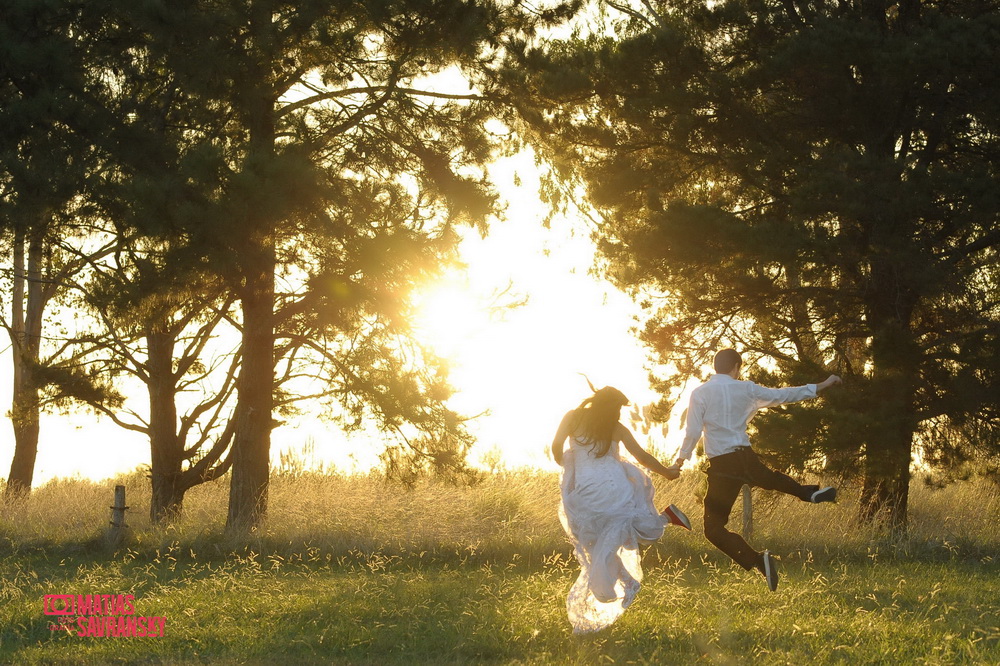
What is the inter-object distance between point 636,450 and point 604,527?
639 millimetres

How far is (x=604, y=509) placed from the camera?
8531 mm

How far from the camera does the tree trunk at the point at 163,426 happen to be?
59.4 ft

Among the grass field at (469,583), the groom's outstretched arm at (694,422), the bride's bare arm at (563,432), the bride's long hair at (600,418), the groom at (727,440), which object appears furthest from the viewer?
the groom's outstretched arm at (694,422)

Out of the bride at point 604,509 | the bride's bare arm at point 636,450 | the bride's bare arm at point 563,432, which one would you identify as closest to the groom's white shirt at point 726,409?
the bride's bare arm at point 636,450

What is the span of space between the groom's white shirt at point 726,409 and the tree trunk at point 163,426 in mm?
11090

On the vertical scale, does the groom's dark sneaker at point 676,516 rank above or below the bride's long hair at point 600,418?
below

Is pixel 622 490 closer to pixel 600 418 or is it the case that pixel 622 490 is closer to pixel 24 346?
pixel 600 418

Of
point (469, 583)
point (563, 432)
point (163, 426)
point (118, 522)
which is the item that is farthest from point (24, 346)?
point (563, 432)

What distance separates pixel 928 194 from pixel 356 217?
7.29 meters

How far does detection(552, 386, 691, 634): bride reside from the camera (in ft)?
27.6

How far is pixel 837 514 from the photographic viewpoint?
52.7 ft

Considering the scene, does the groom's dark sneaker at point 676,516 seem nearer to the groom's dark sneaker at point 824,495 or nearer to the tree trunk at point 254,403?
the groom's dark sneaker at point 824,495

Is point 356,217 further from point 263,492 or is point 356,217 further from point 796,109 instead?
point 796,109

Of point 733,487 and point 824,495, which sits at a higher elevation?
point 733,487
